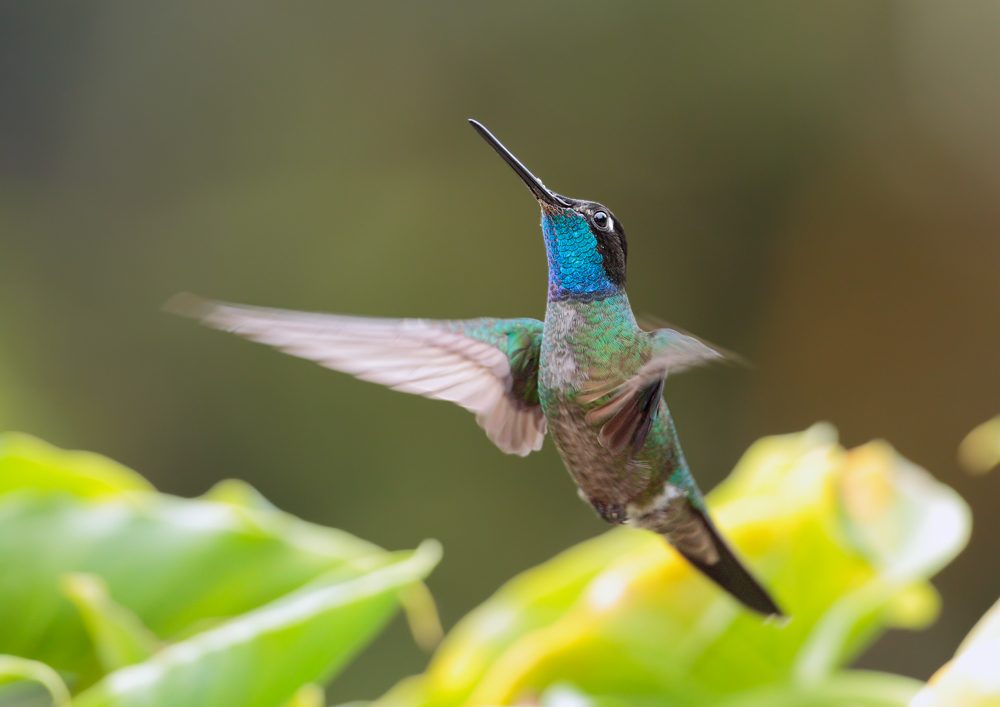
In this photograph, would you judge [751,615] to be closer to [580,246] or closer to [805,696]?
[805,696]

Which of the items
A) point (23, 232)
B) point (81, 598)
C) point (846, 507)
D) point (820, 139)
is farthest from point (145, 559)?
point (23, 232)

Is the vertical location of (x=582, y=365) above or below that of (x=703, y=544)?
above

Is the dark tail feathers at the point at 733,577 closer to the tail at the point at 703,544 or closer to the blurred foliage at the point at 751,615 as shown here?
the tail at the point at 703,544

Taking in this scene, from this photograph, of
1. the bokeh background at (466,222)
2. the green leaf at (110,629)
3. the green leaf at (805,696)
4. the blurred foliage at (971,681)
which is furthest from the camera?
the bokeh background at (466,222)

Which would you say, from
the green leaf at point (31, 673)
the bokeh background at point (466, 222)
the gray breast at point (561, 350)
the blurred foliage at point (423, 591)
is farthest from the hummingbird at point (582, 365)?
the bokeh background at point (466, 222)

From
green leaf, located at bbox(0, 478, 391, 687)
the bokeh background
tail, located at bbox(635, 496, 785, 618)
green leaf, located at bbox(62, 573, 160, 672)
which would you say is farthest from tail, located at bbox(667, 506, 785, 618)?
the bokeh background

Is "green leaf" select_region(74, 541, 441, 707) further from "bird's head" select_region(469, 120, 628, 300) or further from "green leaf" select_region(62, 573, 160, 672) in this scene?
"bird's head" select_region(469, 120, 628, 300)

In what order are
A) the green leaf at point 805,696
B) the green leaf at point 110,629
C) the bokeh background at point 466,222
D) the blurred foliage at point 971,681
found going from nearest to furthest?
the blurred foliage at point 971,681
the green leaf at point 110,629
the green leaf at point 805,696
the bokeh background at point 466,222

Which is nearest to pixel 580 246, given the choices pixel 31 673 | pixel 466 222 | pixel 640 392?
pixel 640 392
